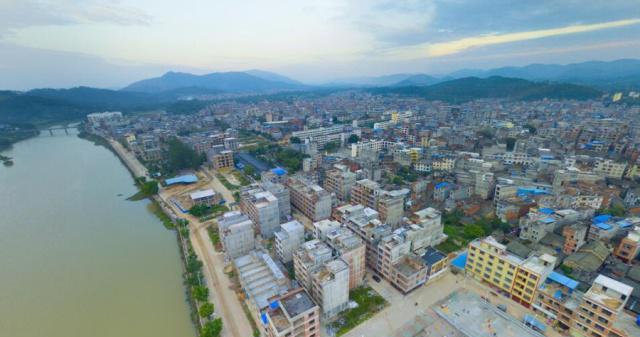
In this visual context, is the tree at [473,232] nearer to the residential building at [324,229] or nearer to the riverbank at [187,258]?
the residential building at [324,229]

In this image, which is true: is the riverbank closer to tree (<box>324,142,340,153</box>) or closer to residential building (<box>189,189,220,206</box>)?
residential building (<box>189,189,220,206</box>)

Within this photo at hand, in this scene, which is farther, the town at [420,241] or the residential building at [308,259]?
the residential building at [308,259]

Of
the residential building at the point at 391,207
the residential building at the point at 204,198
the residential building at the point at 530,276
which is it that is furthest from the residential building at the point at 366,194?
the residential building at the point at 204,198

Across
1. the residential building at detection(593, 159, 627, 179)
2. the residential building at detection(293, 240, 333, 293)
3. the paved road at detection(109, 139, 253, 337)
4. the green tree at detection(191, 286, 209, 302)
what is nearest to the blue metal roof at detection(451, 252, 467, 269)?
the residential building at detection(293, 240, 333, 293)

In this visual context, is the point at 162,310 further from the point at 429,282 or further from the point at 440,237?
the point at 440,237

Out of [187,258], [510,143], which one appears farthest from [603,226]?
[510,143]
